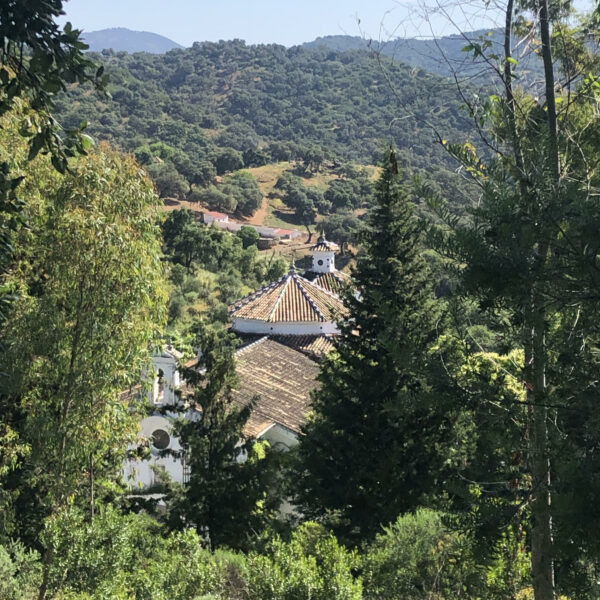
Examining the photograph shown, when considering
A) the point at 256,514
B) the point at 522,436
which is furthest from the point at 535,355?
the point at 256,514

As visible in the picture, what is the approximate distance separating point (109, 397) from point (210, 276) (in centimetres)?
4173

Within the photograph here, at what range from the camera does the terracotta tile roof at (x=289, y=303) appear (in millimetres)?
25703

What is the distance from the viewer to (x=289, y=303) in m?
Answer: 26.4

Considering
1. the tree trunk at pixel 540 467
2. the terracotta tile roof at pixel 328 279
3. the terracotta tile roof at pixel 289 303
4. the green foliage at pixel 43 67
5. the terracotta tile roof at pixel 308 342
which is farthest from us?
the terracotta tile roof at pixel 328 279

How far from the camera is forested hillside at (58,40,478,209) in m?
97.9

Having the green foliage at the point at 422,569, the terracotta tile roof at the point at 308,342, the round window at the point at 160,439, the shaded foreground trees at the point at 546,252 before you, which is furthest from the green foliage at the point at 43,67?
the terracotta tile roof at the point at 308,342

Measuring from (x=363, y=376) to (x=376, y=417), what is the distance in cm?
79

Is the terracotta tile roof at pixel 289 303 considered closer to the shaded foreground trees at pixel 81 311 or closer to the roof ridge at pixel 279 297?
the roof ridge at pixel 279 297

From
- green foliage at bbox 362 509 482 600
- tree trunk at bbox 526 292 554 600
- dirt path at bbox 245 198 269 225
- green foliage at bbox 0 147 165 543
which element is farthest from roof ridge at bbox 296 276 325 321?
dirt path at bbox 245 198 269 225

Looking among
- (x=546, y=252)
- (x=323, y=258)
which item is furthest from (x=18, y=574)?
(x=323, y=258)

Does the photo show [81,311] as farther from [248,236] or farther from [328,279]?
[248,236]

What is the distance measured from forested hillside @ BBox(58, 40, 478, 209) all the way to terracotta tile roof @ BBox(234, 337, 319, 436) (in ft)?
149

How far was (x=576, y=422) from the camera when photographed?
16.4ft

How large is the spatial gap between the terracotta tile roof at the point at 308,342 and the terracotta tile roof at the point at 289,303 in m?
Answer: 0.63
